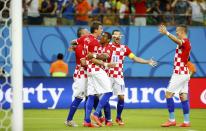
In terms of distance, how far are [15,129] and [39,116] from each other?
21.5 ft

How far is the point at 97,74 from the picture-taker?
14703 mm

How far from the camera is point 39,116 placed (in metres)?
18.2

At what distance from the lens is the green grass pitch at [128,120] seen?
14523mm

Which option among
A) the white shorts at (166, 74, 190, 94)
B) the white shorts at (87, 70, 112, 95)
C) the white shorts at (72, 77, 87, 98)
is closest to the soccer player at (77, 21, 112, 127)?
the white shorts at (87, 70, 112, 95)

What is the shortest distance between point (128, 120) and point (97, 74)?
2.84 meters

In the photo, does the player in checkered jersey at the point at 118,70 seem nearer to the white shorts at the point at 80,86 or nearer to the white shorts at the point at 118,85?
the white shorts at the point at 118,85

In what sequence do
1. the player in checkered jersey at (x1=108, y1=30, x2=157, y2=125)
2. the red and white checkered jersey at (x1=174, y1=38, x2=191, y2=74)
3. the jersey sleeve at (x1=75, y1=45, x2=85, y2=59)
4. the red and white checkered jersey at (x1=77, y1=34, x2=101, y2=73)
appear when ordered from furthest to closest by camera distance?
1. the player in checkered jersey at (x1=108, y1=30, x2=157, y2=125)
2. the red and white checkered jersey at (x1=174, y1=38, x2=191, y2=74)
3. the jersey sleeve at (x1=75, y1=45, x2=85, y2=59)
4. the red and white checkered jersey at (x1=77, y1=34, x2=101, y2=73)

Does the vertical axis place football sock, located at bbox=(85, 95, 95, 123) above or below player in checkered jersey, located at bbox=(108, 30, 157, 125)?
below

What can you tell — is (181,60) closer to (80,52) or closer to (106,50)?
(106,50)

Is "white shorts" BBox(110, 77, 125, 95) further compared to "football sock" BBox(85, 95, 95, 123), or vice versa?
"white shorts" BBox(110, 77, 125, 95)

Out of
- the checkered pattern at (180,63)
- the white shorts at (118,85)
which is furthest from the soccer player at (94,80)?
the checkered pattern at (180,63)

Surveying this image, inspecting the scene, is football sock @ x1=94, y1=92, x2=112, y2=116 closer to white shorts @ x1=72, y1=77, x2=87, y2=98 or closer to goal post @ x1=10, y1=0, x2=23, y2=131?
white shorts @ x1=72, y1=77, x2=87, y2=98

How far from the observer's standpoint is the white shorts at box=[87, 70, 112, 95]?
1471 centimetres

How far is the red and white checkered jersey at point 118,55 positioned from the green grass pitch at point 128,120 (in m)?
1.15
